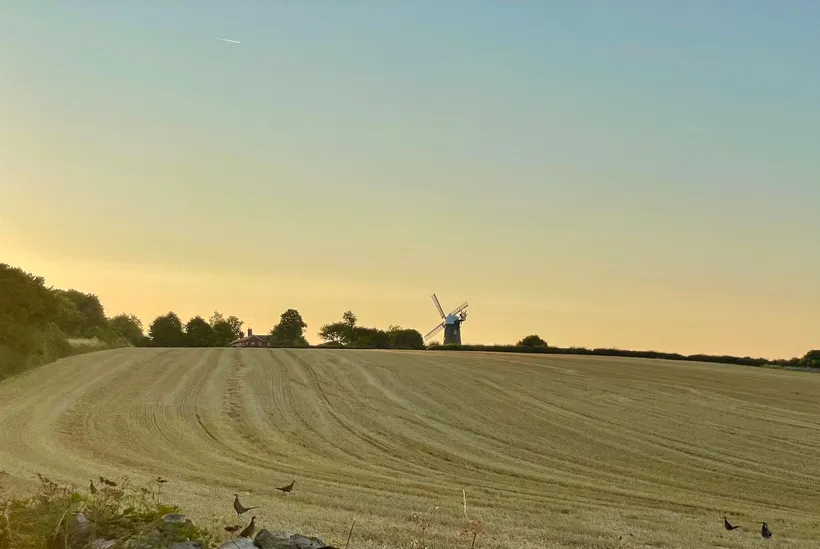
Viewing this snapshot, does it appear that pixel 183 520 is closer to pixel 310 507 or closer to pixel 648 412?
pixel 310 507

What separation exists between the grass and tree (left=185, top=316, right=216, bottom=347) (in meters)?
67.3

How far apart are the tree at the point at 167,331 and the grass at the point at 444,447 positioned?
222 feet

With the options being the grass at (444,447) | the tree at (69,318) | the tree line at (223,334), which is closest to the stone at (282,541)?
the grass at (444,447)

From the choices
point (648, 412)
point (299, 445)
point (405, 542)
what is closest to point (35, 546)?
point (405, 542)

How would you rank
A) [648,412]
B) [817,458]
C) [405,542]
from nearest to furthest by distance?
[405,542], [817,458], [648,412]

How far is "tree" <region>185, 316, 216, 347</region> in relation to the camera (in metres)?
106

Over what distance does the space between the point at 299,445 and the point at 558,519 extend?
10150 mm

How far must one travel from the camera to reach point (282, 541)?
7559 millimetres

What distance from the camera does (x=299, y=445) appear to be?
21.0 metres

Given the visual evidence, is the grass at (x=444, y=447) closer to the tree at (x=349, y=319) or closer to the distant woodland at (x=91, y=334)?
the distant woodland at (x=91, y=334)

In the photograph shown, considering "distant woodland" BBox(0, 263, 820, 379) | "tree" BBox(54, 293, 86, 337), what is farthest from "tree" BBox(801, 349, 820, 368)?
→ "tree" BBox(54, 293, 86, 337)

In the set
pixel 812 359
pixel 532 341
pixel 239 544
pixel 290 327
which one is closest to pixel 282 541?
pixel 239 544

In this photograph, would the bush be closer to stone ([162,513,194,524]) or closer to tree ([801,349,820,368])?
stone ([162,513,194,524])

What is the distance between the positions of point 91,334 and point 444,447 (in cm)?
5728
